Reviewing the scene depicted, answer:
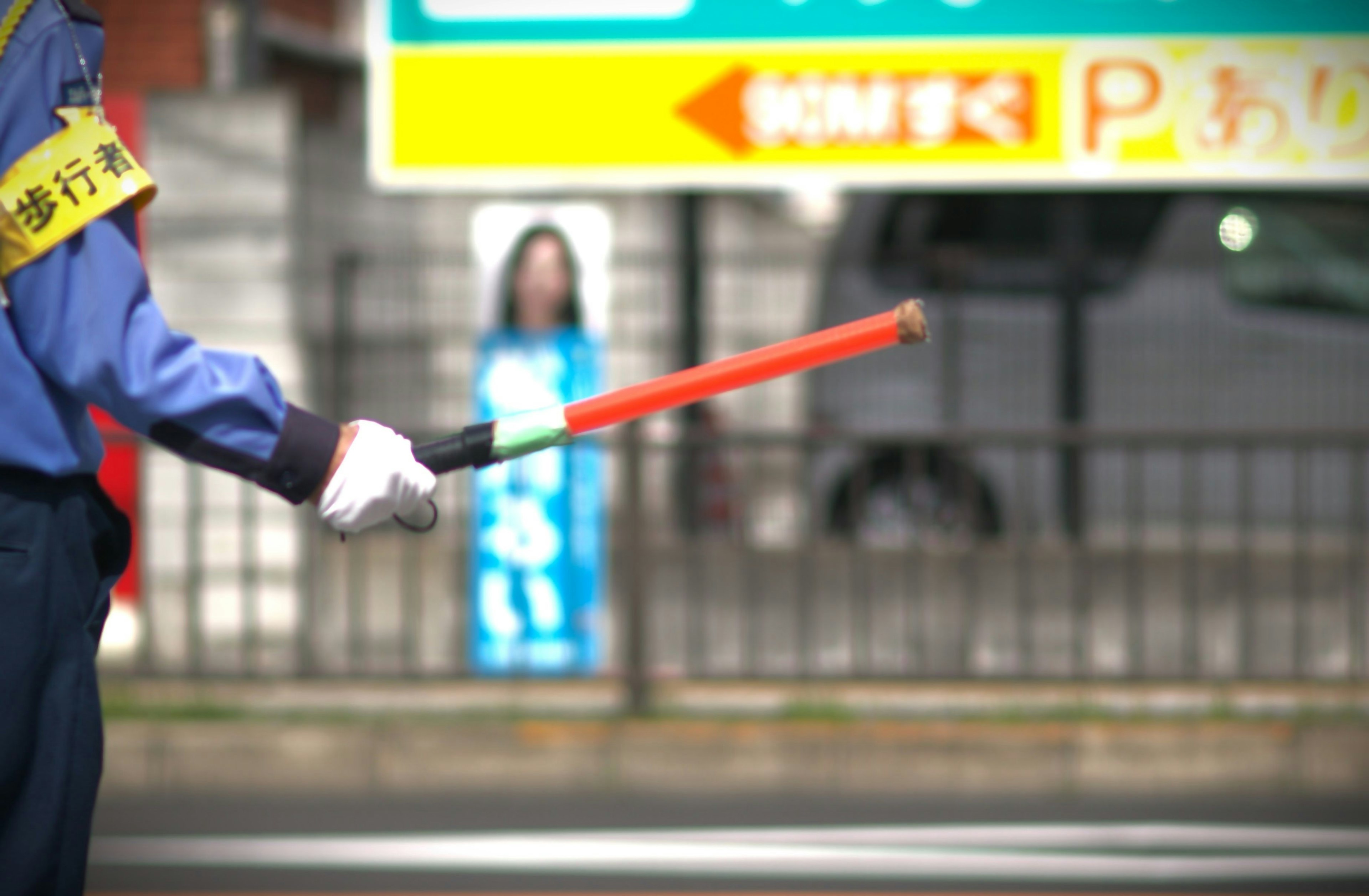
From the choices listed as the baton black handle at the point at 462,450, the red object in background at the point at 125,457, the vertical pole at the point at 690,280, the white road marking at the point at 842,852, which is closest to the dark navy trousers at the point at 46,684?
the baton black handle at the point at 462,450

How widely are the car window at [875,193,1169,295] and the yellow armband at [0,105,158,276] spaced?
7612mm

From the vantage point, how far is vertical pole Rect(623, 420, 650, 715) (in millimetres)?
6605

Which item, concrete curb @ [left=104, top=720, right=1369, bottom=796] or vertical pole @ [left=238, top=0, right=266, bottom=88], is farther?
vertical pole @ [left=238, top=0, right=266, bottom=88]

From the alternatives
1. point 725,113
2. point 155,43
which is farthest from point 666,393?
point 155,43

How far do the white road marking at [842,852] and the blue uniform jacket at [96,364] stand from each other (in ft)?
10.0

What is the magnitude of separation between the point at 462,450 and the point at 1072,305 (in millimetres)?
7739

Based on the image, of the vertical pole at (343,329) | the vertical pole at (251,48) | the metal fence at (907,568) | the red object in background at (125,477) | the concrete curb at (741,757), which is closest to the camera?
the concrete curb at (741,757)

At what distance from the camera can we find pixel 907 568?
709cm

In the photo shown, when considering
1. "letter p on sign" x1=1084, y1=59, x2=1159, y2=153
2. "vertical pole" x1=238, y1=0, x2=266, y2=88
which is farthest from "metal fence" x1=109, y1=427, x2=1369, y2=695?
"vertical pole" x1=238, y1=0, x2=266, y2=88

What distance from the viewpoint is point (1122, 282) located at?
31.3 feet

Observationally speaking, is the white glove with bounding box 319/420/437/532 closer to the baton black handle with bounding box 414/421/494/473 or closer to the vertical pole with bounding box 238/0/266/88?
the baton black handle with bounding box 414/421/494/473

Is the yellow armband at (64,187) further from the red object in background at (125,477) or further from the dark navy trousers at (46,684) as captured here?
the red object in background at (125,477)

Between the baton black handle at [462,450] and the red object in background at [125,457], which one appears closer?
the baton black handle at [462,450]

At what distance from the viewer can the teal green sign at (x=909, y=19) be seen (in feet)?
28.0
